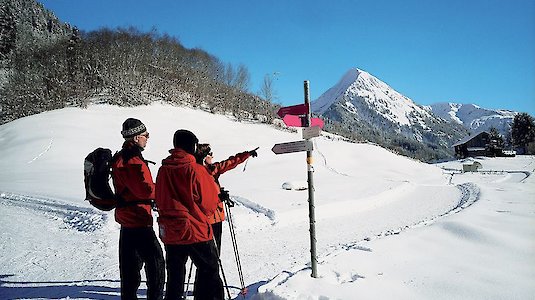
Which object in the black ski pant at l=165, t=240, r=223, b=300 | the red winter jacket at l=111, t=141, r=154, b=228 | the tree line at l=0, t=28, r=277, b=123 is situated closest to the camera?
the black ski pant at l=165, t=240, r=223, b=300

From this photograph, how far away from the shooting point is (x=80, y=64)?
52.8 meters

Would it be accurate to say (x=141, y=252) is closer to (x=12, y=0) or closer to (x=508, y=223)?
(x=508, y=223)

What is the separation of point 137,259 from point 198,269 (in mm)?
780

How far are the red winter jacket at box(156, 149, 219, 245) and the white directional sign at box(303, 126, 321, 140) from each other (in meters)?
1.42

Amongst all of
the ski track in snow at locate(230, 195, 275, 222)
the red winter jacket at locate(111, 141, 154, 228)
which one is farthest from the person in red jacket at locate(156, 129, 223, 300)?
the ski track in snow at locate(230, 195, 275, 222)

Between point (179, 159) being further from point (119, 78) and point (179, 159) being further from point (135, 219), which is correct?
point (119, 78)

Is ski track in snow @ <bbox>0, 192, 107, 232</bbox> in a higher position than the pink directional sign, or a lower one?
lower

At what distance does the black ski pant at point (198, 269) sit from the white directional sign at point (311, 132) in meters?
1.68

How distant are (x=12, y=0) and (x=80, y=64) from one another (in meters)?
65.3

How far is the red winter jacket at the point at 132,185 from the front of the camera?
140 inches

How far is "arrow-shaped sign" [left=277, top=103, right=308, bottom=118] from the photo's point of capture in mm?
4242

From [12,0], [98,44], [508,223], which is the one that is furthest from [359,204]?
[12,0]

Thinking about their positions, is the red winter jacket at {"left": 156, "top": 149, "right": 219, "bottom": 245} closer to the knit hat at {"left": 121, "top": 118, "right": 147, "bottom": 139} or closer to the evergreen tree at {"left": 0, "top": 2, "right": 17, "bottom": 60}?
the knit hat at {"left": 121, "top": 118, "right": 147, "bottom": 139}

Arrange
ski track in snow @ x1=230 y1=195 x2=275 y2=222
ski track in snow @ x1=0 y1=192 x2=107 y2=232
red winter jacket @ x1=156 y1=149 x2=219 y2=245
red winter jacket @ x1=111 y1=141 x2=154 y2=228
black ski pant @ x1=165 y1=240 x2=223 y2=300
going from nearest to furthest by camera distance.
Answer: red winter jacket @ x1=156 y1=149 x2=219 y2=245, black ski pant @ x1=165 y1=240 x2=223 y2=300, red winter jacket @ x1=111 y1=141 x2=154 y2=228, ski track in snow @ x1=0 y1=192 x2=107 y2=232, ski track in snow @ x1=230 y1=195 x2=275 y2=222
